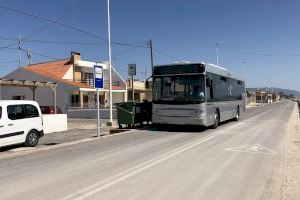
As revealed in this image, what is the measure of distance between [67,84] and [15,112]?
1401 inches

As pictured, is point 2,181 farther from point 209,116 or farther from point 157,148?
point 209,116

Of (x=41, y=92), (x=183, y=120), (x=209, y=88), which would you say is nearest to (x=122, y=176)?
(x=183, y=120)

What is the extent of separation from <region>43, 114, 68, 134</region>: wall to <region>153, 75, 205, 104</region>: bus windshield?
831 centimetres

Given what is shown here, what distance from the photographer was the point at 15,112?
14.6 meters

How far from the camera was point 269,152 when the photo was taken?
12.4m

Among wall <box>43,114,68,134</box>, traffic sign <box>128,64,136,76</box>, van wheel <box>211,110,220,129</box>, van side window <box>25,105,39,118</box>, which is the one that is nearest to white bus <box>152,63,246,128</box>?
van wheel <box>211,110,220,129</box>

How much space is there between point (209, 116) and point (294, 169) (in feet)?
31.2

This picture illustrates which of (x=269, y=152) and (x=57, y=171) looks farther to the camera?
(x=269, y=152)

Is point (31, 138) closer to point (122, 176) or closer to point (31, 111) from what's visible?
point (31, 111)

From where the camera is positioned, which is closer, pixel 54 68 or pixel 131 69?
pixel 131 69

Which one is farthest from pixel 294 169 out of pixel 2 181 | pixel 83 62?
pixel 83 62

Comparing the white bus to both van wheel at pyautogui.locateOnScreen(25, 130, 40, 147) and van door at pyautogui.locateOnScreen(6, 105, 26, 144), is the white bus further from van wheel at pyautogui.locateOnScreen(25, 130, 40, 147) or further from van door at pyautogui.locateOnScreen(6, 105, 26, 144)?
van door at pyautogui.locateOnScreen(6, 105, 26, 144)

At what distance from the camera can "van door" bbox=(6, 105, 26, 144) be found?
14133mm

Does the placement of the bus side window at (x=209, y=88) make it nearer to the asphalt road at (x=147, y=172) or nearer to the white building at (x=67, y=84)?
the asphalt road at (x=147, y=172)
